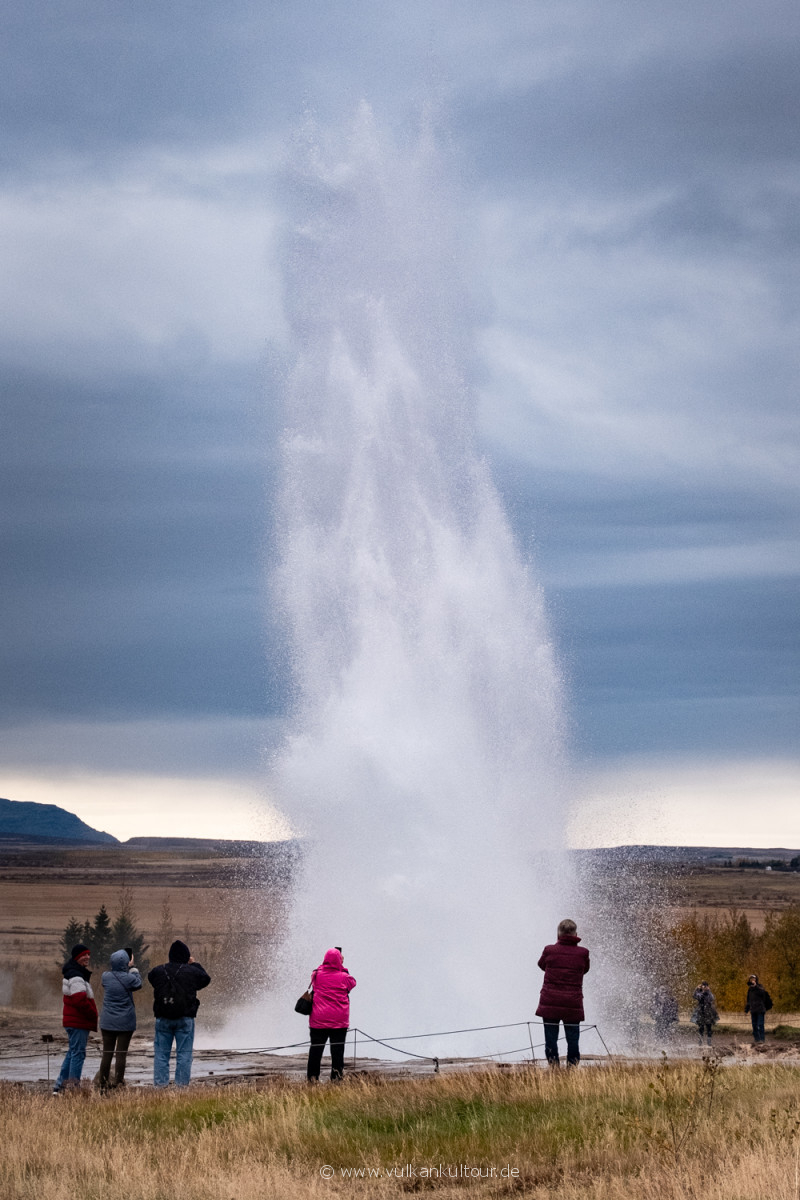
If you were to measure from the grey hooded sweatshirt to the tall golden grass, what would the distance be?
91cm

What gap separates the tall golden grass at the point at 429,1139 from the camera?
1023 cm

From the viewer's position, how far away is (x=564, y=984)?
15.2m

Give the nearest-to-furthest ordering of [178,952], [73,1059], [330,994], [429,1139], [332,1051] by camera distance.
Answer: [429,1139] < [178,952] < [330,994] < [332,1051] < [73,1059]

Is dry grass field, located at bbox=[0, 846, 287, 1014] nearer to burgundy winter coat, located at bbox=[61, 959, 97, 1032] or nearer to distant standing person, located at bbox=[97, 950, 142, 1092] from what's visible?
distant standing person, located at bbox=[97, 950, 142, 1092]

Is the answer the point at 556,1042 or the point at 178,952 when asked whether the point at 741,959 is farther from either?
the point at 178,952

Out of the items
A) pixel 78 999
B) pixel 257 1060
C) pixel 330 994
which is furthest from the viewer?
pixel 257 1060

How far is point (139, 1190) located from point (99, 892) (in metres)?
171

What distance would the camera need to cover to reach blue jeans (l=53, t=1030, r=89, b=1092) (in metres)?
16.5

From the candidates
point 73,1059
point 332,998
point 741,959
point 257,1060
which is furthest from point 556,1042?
point 741,959

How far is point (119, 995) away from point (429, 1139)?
5.09 metres

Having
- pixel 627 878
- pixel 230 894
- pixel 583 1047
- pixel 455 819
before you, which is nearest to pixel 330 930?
pixel 455 819

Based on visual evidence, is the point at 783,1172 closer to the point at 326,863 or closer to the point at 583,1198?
the point at 583,1198

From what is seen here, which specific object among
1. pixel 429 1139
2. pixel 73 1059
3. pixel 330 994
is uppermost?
pixel 330 994

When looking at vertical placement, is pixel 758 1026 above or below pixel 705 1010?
below
